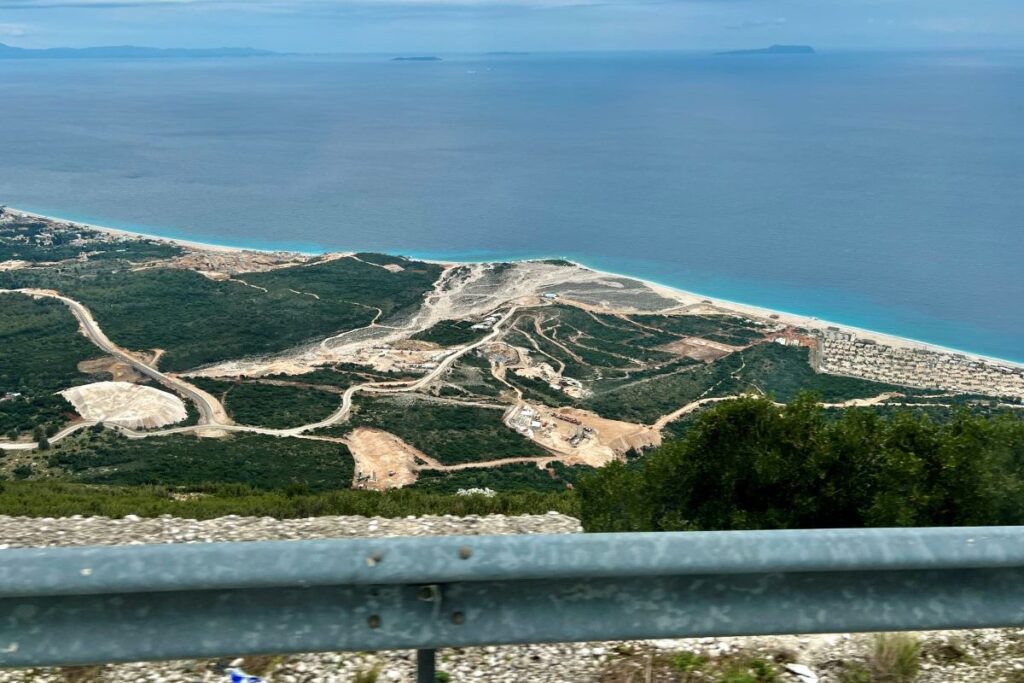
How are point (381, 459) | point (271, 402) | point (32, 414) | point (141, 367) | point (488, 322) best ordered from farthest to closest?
point (488, 322) < point (141, 367) < point (271, 402) < point (32, 414) < point (381, 459)

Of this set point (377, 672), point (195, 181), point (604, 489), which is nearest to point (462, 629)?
point (377, 672)

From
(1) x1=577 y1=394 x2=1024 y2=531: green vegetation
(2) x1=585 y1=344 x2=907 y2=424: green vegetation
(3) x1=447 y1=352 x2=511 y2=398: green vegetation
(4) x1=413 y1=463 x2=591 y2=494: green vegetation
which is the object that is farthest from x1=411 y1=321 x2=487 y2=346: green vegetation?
(1) x1=577 y1=394 x2=1024 y2=531: green vegetation

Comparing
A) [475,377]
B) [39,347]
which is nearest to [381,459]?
[475,377]

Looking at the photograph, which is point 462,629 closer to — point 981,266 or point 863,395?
point 863,395

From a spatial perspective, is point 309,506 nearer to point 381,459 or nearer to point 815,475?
point 815,475

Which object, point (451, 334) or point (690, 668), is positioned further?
point (451, 334)

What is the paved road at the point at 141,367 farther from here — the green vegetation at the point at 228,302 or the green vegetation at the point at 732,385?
the green vegetation at the point at 732,385

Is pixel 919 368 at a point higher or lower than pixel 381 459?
higher
